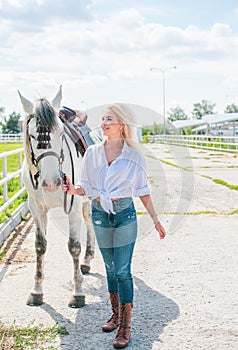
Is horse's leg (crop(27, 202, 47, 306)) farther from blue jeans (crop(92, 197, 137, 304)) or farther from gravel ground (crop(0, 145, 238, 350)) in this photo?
blue jeans (crop(92, 197, 137, 304))

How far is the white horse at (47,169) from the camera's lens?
435cm

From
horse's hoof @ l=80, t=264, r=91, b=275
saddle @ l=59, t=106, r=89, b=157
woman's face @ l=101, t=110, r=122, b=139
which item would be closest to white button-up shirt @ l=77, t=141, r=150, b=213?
woman's face @ l=101, t=110, r=122, b=139

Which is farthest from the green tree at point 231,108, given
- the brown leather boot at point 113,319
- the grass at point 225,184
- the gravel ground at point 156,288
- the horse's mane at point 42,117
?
the brown leather boot at point 113,319

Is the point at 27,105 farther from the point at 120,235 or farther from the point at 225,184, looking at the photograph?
the point at 225,184

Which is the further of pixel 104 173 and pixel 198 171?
pixel 198 171

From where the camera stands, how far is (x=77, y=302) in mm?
5016

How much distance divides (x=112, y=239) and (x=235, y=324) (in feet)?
4.47

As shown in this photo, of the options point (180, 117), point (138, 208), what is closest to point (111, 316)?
point (138, 208)

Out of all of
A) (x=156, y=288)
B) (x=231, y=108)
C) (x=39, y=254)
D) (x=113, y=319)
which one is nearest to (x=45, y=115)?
(x=39, y=254)

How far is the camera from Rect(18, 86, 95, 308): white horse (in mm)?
4352

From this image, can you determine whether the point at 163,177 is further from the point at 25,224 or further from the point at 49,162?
the point at 49,162

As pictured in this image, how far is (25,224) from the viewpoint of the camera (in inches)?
360

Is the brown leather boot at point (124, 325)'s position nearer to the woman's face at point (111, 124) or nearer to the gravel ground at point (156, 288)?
the gravel ground at point (156, 288)

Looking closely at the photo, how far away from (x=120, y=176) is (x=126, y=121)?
45cm
